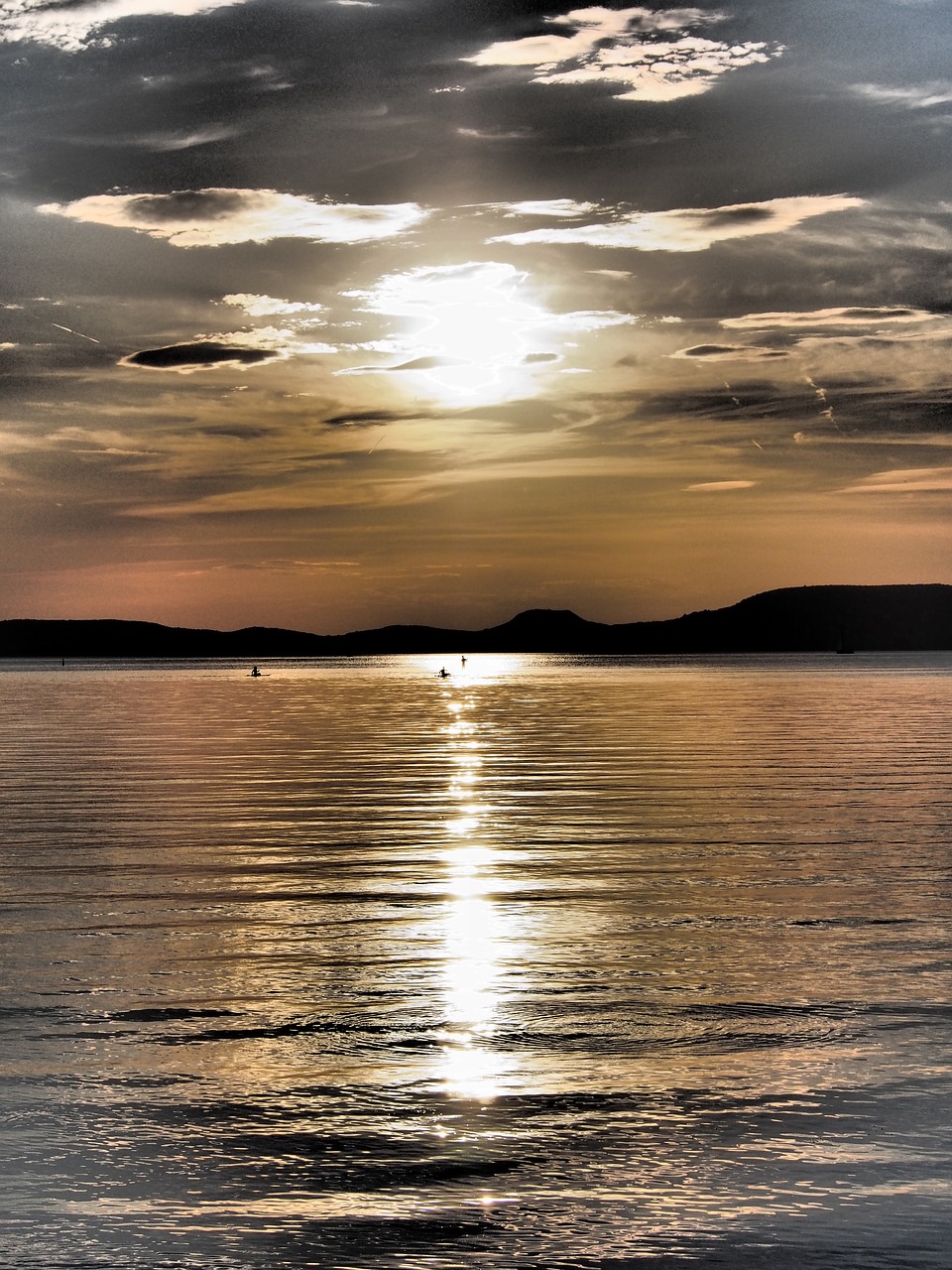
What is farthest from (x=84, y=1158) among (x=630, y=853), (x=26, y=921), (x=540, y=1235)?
(x=630, y=853)

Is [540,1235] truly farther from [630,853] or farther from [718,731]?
[718,731]

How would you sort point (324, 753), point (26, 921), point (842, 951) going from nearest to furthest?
point (842, 951)
point (26, 921)
point (324, 753)

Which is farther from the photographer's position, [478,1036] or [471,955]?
[471,955]

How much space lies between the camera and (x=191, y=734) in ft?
186

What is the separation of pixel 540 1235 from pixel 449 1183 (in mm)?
893

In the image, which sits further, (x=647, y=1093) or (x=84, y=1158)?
(x=647, y=1093)

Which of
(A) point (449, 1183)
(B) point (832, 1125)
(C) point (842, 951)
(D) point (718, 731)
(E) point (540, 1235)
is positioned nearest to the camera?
(E) point (540, 1235)

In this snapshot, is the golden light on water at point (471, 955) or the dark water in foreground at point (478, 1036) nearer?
the dark water in foreground at point (478, 1036)

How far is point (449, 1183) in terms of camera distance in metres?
8.51

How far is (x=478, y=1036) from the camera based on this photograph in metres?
11.7

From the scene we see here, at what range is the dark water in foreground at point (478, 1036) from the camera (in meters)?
7.98

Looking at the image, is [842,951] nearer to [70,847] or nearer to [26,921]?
[26,921]

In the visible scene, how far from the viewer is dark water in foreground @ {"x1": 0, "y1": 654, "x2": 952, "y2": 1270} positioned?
26.2ft

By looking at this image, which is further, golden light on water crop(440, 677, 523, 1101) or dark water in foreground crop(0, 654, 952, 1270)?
golden light on water crop(440, 677, 523, 1101)
